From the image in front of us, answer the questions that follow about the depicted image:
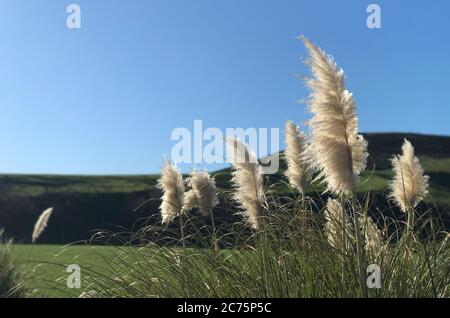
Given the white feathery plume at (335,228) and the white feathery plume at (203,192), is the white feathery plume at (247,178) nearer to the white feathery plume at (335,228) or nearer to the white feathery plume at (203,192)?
the white feathery plume at (335,228)

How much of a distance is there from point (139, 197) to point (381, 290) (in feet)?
230

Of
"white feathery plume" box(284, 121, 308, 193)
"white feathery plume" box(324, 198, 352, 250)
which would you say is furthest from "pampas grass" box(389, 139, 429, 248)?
"white feathery plume" box(284, 121, 308, 193)

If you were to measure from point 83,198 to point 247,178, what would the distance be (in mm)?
69129

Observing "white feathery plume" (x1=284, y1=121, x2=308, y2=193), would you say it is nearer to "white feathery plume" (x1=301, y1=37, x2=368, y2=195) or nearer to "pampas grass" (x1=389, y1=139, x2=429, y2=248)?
"pampas grass" (x1=389, y1=139, x2=429, y2=248)

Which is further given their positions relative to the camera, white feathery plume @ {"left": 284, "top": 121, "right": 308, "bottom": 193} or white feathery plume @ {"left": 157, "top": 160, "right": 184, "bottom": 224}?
white feathery plume @ {"left": 157, "top": 160, "right": 184, "bottom": 224}

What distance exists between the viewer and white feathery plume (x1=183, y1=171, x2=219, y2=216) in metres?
6.62

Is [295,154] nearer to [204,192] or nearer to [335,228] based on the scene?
[335,228]

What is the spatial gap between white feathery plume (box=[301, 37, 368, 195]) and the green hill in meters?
54.4

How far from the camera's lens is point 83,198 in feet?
238

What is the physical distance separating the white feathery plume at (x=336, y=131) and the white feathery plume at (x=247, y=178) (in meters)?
0.99

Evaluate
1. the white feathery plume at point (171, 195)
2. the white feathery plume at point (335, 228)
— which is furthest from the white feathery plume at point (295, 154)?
the white feathery plume at point (171, 195)

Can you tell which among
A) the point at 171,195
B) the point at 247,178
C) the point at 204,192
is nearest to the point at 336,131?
the point at 247,178

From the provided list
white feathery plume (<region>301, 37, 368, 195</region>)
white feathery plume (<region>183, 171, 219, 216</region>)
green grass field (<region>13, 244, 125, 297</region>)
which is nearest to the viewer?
white feathery plume (<region>301, 37, 368, 195</region>)

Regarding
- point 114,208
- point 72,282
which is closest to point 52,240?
point 114,208
